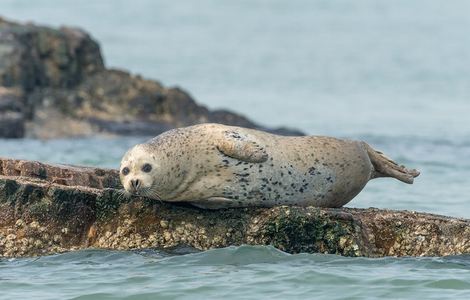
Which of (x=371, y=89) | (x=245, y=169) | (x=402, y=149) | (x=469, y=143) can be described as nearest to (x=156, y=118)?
(x=402, y=149)

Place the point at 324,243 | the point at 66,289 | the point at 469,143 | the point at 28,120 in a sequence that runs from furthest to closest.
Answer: the point at 469,143
the point at 28,120
the point at 324,243
the point at 66,289

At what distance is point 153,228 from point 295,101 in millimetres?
32268

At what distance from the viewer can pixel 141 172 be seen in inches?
348

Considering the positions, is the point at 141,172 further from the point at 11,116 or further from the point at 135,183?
the point at 11,116

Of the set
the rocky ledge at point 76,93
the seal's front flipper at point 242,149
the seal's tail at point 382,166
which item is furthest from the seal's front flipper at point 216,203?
the rocky ledge at point 76,93

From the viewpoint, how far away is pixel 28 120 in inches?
857

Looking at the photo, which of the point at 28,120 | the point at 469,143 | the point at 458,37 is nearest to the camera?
the point at 28,120

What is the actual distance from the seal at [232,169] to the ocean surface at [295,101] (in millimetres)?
467

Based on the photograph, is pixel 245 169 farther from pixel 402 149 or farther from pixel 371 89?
pixel 371 89

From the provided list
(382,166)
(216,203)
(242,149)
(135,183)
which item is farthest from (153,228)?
(382,166)

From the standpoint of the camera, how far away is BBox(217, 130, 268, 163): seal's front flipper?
8.98 meters

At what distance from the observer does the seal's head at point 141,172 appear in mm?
8719

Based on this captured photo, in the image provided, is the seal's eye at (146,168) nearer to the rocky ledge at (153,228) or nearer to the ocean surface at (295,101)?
the rocky ledge at (153,228)

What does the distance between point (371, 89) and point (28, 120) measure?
25.3 m
